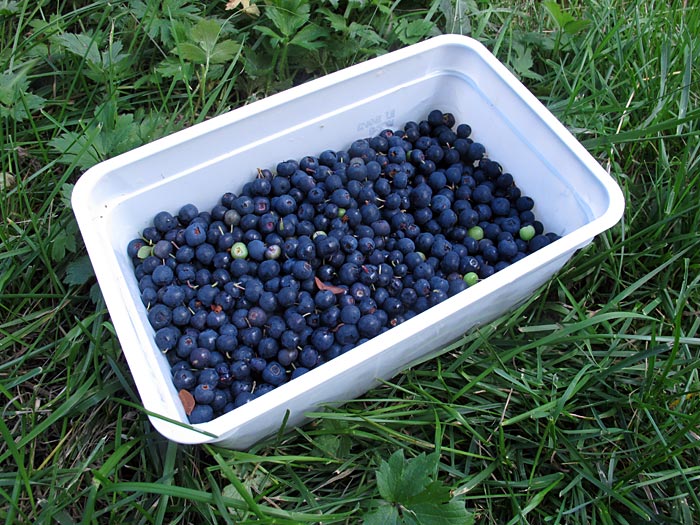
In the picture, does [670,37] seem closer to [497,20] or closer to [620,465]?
[497,20]

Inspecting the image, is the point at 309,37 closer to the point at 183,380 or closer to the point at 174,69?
the point at 174,69

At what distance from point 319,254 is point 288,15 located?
3.10 ft

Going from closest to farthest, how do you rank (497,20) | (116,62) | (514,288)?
(514,288), (116,62), (497,20)

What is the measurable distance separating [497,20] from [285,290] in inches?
65.0

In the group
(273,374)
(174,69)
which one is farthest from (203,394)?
(174,69)

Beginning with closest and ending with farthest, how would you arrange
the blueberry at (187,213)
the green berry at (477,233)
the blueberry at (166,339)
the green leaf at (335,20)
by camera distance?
the blueberry at (166,339) < the blueberry at (187,213) < the green berry at (477,233) < the green leaf at (335,20)

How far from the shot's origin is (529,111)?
2.05 m

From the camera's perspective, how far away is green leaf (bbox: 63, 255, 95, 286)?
6.50ft

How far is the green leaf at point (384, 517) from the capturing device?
1517 mm

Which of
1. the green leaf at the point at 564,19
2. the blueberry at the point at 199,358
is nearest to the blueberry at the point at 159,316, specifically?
the blueberry at the point at 199,358

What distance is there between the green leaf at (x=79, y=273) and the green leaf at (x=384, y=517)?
3.69ft

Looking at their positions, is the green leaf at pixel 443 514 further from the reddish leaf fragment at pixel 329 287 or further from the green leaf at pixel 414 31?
the green leaf at pixel 414 31

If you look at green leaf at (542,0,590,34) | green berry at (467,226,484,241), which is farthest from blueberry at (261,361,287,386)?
green leaf at (542,0,590,34)

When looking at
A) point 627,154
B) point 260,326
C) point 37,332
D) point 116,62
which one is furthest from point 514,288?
point 116,62
